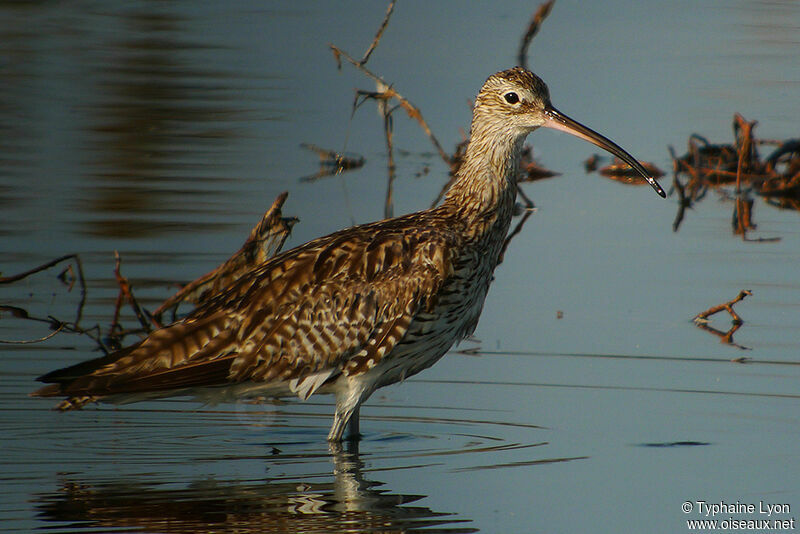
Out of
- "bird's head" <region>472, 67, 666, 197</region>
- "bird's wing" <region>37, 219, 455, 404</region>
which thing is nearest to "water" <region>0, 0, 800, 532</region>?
"bird's wing" <region>37, 219, 455, 404</region>

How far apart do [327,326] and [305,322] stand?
0.13 m

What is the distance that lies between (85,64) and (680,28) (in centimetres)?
862

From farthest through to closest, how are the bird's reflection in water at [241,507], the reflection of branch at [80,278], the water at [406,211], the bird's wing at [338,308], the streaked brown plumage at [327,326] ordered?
1. the reflection of branch at [80,278]
2. the bird's wing at [338,308]
3. the streaked brown plumage at [327,326]
4. the water at [406,211]
5. the bird's reflection in water at [241,507]

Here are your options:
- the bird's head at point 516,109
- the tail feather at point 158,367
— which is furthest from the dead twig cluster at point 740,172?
the tail feather at point 158,367

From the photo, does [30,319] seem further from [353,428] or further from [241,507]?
[241,507]

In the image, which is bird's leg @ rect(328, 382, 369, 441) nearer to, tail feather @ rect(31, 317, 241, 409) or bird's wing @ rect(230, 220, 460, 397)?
bird's wing @ rect(230, 220, 460, 397)

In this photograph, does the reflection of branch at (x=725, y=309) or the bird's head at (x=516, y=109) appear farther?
the reflection of branch at (x=725, y=309)

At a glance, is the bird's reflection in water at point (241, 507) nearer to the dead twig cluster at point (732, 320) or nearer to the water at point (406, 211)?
the water at point (406, 211)

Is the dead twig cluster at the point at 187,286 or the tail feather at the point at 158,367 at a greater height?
the dead twig cluster at the point at 187,286

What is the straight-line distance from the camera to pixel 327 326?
27.7 feet

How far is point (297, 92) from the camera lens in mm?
18656

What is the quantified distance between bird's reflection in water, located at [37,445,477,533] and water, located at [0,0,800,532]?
0.02 meters

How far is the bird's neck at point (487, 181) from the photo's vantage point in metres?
9.15

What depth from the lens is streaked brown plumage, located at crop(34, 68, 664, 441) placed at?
8258 mm
